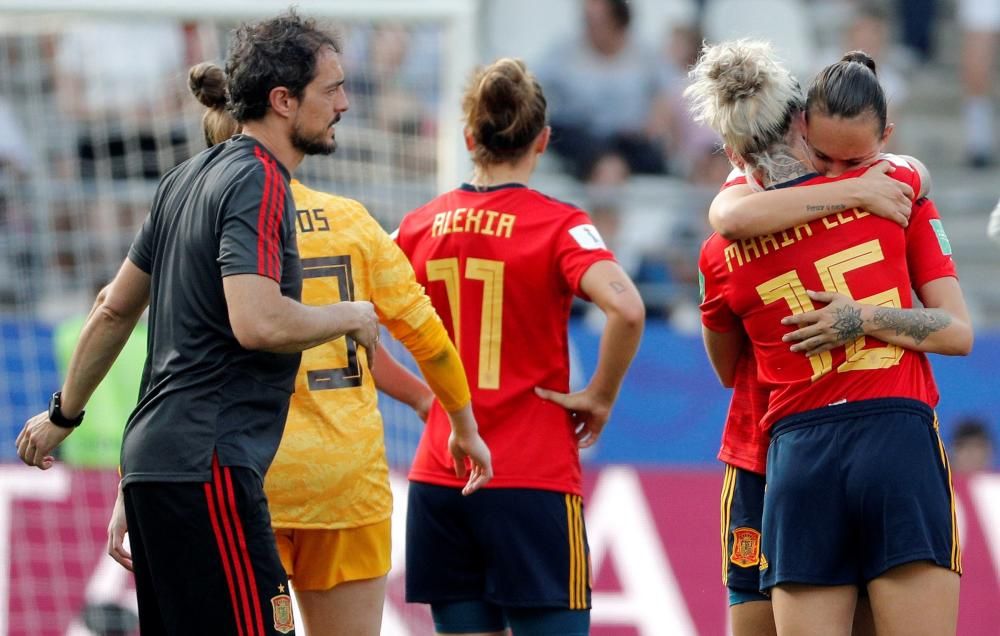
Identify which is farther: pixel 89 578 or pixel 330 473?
pixel 89 578

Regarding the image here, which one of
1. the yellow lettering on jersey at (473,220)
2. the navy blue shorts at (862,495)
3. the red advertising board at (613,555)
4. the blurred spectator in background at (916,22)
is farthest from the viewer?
the blurred spectator in background at (916,22)

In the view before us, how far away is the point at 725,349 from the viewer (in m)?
4.09

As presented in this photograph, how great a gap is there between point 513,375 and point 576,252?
1.45 feet

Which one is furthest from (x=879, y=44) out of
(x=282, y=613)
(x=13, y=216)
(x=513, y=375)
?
(x=282, y=613)

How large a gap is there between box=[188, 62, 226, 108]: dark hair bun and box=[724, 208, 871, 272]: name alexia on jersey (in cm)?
160

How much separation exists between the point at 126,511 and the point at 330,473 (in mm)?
769

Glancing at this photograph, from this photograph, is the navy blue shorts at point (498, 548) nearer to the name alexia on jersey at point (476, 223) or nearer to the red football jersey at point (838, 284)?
the name alexia on jersey at point (476, 223)

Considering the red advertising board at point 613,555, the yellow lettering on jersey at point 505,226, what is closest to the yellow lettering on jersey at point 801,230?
the yellow lettering on jersey at point 505,226

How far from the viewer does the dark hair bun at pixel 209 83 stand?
4.22 metres

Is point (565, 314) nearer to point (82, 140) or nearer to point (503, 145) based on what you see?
point (503, 145)

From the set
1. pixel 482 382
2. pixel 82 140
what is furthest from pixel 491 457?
pixel 82 140

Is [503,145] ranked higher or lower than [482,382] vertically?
higher

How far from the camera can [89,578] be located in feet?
21.6

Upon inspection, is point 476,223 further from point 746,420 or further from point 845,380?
point 845,380
